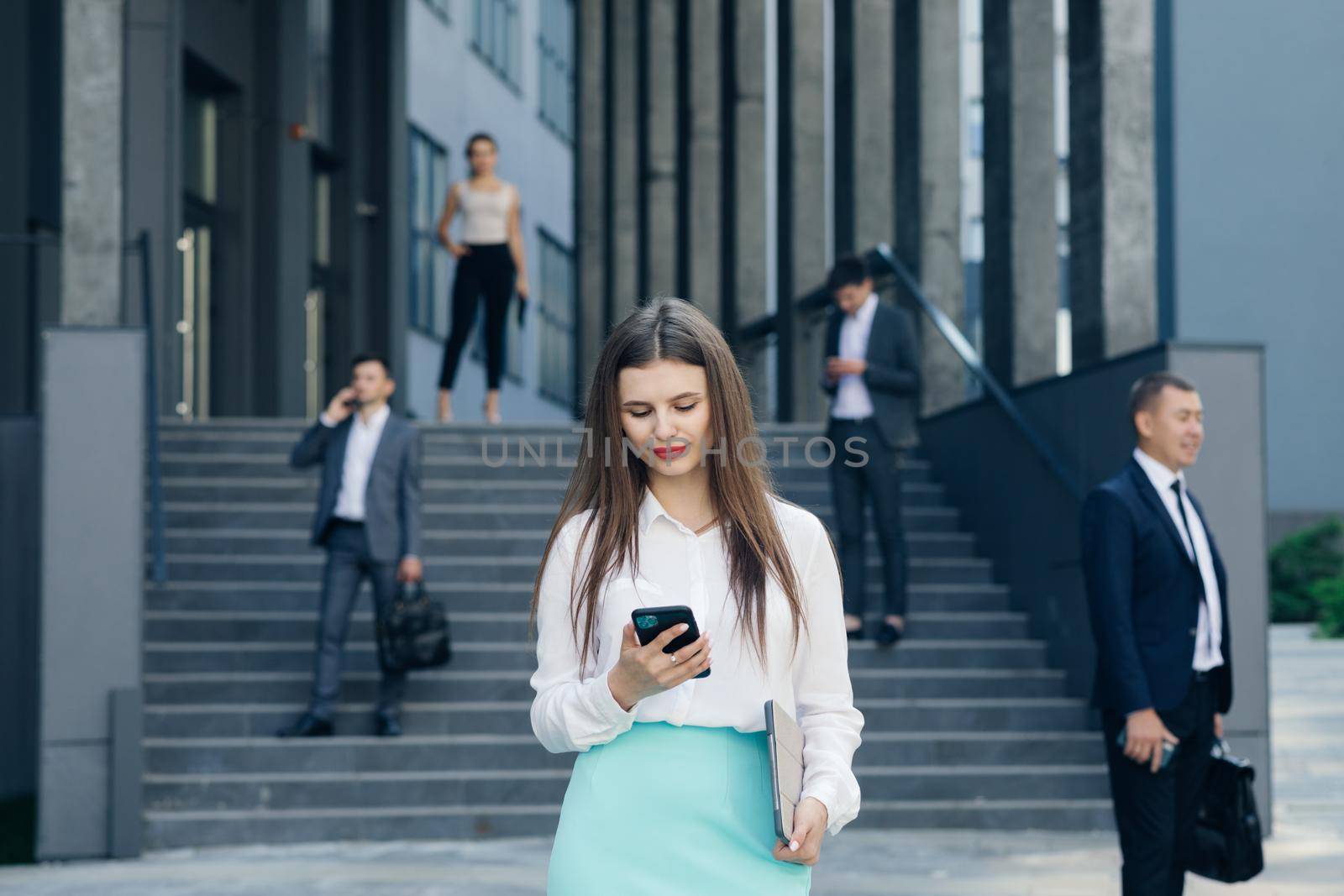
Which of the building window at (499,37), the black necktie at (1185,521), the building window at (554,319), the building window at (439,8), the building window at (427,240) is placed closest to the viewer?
the black necktie at (1185,521)

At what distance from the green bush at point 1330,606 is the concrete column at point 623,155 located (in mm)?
10297

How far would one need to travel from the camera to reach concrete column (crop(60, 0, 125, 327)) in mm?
13133

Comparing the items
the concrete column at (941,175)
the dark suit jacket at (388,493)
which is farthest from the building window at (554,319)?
the dark suit jacket at (388,493)

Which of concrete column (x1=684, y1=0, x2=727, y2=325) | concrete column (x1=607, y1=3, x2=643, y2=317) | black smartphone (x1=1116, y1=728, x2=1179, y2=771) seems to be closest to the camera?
black smartphone (x1=1116, y1=728, x2=1179, y2=771)

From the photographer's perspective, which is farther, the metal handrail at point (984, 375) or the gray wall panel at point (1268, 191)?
the gray wall panel at point (1268, 191)

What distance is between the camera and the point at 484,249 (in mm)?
13203

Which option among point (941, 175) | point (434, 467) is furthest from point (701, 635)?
point (941, 175)

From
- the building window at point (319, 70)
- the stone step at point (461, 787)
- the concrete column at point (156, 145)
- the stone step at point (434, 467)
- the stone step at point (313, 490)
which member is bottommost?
the stone step at point (461, 787)

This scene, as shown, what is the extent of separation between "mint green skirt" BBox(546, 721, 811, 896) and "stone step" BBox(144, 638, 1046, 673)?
722 cm

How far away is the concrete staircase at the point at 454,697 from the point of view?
29.6 ft

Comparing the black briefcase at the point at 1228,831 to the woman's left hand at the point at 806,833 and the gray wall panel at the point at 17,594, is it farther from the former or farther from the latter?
the gray wall panel at the point at 17,594

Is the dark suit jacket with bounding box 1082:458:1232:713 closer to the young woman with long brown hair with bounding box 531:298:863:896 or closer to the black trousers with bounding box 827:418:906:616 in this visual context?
the young woman with long brown hair with bounding box 531:298:863:896

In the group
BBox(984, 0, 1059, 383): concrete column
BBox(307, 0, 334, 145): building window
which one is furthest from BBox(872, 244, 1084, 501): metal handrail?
BBox(307, 0, 334, 145): building window

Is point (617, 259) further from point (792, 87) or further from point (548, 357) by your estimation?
point (548, 357)
